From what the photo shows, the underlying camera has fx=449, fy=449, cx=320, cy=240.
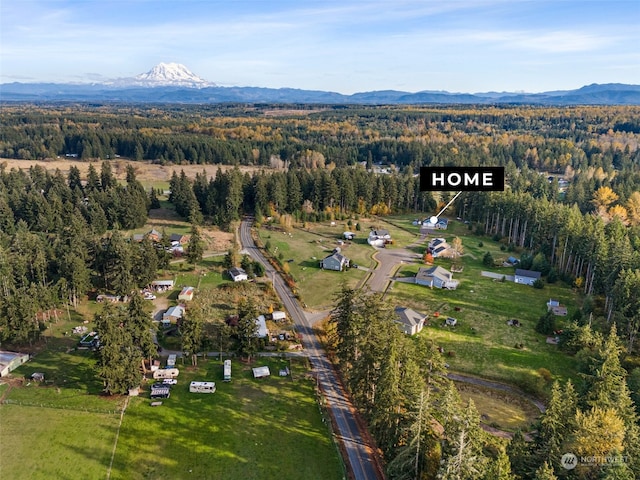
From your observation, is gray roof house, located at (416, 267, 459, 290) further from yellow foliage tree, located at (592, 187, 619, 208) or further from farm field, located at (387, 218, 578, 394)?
yellow foliage tree, located at (592, 187, 619, 208)

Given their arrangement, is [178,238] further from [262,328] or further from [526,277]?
[526,277]

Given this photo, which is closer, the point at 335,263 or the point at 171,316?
the point at 171,316

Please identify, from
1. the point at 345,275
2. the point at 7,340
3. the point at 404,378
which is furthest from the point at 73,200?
the point at 404,378

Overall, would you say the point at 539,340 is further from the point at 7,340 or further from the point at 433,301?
the point at 7,340

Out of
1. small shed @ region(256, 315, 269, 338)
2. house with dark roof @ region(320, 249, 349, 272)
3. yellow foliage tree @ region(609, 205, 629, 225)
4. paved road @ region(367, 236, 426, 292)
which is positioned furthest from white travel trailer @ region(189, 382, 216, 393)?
yellow foliage tree @ region(609, 205, 629, 225)

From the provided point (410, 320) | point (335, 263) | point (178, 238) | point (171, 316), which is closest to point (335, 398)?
point (410, 320)

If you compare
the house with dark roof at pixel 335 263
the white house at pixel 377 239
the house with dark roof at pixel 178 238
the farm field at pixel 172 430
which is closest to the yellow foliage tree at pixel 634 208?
the white house at pixel 377 239

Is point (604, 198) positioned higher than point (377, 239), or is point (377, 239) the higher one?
point (604, 198)
